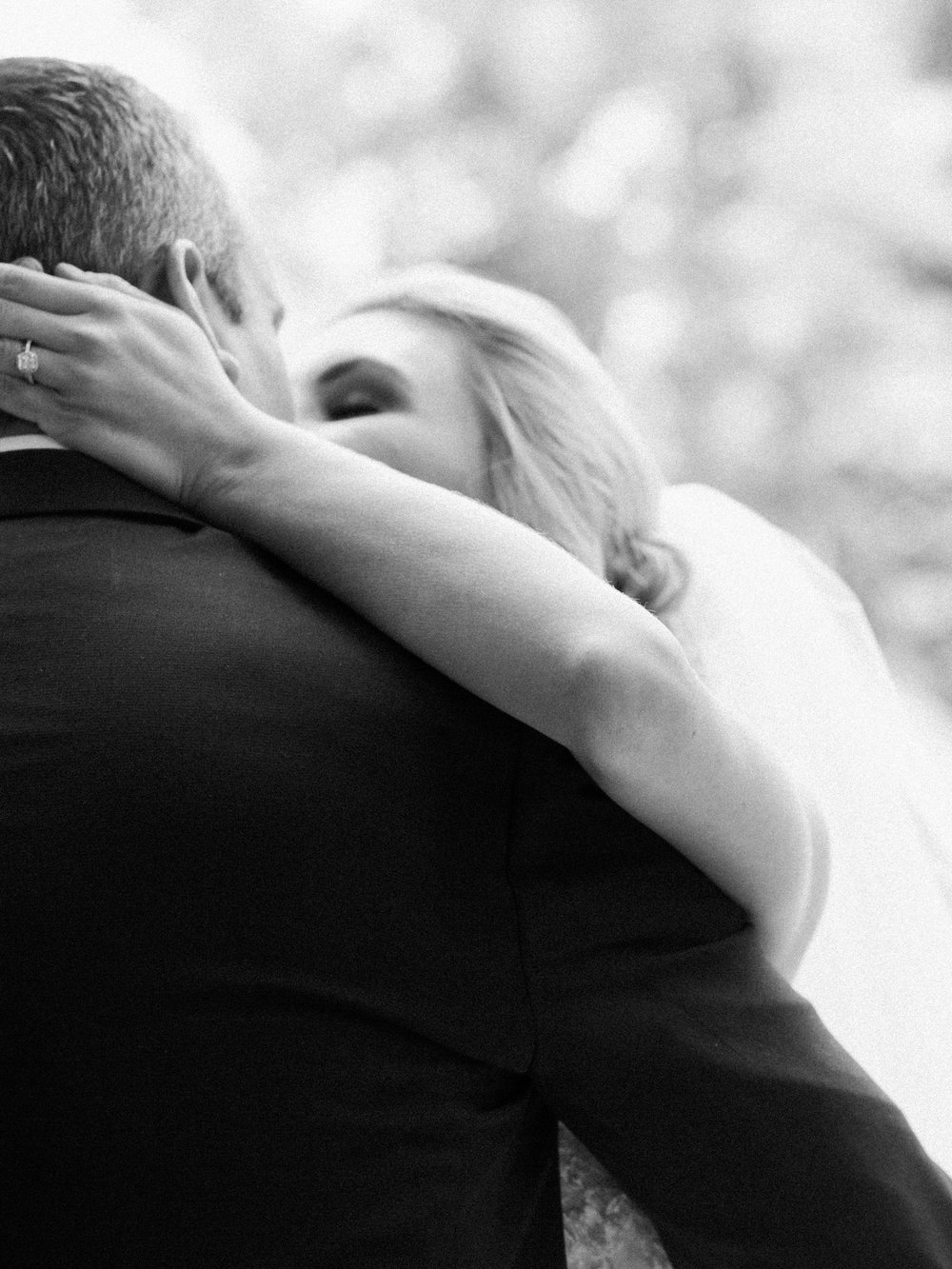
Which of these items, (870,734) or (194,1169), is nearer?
(194,1169)

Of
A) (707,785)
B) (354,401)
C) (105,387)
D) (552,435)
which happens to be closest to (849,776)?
(552,435)

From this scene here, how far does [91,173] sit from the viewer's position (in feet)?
3.04

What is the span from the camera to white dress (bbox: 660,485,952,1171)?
1.34m

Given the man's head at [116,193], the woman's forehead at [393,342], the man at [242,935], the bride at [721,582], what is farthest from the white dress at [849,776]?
the man's head at [116,193]

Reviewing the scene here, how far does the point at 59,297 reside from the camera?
897mm

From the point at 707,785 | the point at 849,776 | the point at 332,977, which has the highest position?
the point at 707,785

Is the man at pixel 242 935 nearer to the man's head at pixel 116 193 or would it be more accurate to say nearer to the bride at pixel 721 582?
the man's head at pixel 116 193

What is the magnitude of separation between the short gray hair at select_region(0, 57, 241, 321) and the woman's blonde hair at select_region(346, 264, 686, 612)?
0.61 metres

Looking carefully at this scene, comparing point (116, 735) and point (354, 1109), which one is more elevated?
point (116, 735)

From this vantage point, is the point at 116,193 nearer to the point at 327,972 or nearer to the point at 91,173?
the point at 91,173

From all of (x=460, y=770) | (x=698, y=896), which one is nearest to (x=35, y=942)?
(x=460, y=770)

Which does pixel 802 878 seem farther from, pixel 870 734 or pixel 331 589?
pixel 870 734

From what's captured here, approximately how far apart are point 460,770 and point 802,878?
0.21 meters

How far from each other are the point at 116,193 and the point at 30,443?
166mm
